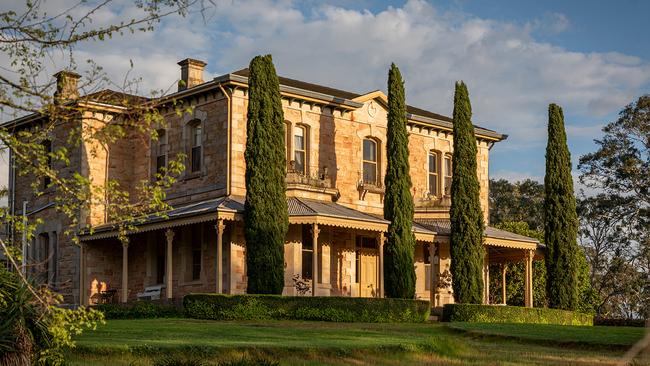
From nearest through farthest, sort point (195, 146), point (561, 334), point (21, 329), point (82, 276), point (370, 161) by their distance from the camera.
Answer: point (21, 329), point (561, 334), point (195, 146), point (82, 276), point (370, 161)

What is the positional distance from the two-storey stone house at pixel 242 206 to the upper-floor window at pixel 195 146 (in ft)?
0.15

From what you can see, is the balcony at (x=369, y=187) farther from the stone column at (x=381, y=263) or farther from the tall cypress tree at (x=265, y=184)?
the tall cypress tree at (x=265, y=184)

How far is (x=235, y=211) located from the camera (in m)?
29.6

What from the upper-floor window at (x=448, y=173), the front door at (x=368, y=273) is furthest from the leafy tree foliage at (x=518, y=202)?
the front door at (x=368, y=273)

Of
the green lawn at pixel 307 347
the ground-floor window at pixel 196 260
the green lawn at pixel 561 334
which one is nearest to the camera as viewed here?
the green lawn at pixel 307 347

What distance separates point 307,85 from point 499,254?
9.77 meters

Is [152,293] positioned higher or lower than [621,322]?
higher

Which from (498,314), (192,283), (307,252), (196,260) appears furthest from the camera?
(307,252)

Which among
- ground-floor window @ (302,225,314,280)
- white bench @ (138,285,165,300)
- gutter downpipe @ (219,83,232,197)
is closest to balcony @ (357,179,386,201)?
ground-floor window @ (302,225,314,280)

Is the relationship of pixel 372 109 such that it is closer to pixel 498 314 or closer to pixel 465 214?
Result: pixel 465 214

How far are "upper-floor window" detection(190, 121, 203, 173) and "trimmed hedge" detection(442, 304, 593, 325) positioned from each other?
933 centimetres

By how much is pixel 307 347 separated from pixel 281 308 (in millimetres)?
9220

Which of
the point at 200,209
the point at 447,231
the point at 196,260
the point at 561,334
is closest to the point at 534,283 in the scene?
the point at 447,231

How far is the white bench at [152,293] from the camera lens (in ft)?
109
